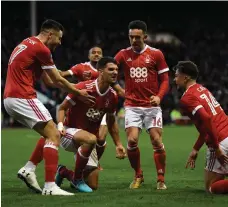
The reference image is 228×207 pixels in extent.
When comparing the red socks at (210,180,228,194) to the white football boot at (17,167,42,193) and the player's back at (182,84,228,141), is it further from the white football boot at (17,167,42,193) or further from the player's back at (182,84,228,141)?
the white football boot at (17,167,42,193)

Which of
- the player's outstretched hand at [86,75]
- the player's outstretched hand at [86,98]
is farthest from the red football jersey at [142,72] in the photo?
the player's outstretched hand at [86,75]

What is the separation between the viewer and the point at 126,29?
3431 cm

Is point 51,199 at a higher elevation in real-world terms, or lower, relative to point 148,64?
lower

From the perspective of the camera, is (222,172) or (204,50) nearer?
(222,172)

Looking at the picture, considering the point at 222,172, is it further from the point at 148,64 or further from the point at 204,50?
the point at 204,50

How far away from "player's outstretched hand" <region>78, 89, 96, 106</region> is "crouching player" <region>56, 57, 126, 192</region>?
0.77ft

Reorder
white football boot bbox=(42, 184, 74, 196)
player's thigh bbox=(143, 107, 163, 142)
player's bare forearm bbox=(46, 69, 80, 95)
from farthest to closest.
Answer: player's thigh bbox=(143, 107, 163, 142) → player's bare forearm bbox=(46, 69, 80, 95) → white football boot bbox=(42, 184, 74, 196)

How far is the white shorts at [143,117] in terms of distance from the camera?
30.2 feet

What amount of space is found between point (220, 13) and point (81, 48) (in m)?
8.18

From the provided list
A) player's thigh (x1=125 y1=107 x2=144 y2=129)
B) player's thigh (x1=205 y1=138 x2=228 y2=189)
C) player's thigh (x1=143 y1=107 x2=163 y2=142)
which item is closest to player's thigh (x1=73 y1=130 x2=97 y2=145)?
player's thigh (x1=125 y1=107 x2=144 y2=129)

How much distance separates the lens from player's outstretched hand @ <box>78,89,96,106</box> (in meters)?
8.20

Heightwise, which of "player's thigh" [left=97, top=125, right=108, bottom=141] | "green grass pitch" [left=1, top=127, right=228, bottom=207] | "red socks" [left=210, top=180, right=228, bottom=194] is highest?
"player's thigh" [left=97, top=125, right=108, bottom=141]

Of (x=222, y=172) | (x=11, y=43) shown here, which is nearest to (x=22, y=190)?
(x=222, y=172)

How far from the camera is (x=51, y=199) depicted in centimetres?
737
